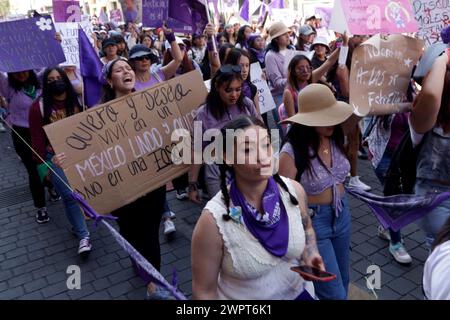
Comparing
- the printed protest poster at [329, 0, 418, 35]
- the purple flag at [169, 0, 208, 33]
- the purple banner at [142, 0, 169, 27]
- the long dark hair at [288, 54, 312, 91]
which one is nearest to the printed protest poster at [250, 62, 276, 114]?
the long dark hair at [288, 54, 312, 91]

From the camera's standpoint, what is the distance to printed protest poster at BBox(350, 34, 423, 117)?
120 inches

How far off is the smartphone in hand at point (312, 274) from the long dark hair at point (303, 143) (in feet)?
2.55

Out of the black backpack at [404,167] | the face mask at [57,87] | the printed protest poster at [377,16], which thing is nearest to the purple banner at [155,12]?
the face mask at [57,87]

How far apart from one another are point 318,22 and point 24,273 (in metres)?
10.1

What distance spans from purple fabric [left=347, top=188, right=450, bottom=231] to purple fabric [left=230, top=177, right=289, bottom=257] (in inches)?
37.3

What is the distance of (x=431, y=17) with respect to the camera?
3.83 m

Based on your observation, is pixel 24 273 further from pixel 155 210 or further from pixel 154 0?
pixel 154 0

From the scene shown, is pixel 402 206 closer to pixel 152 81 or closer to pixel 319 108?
pixel 319 108

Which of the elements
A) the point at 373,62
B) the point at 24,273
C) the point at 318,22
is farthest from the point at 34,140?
the point at 318,22

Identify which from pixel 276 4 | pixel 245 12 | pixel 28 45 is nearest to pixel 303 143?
pixel 28 45

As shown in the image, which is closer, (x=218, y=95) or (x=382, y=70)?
(x=382, y=70)

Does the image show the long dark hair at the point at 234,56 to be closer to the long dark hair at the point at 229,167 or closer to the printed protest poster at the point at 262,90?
the printed protest poster at the point at 262,90

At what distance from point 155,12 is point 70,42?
1675mm

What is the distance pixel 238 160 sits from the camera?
1.91 m
